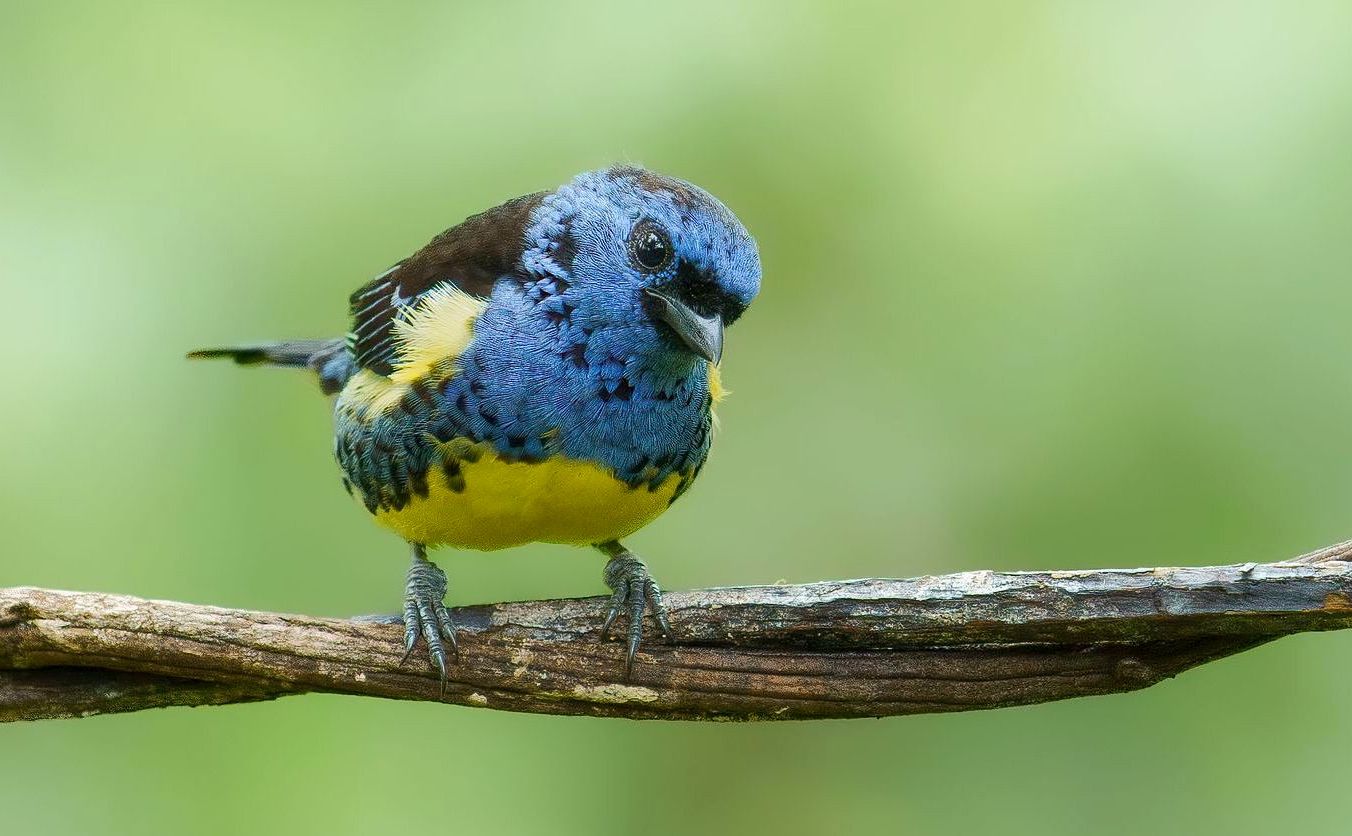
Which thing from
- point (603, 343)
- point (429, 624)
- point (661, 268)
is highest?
point (661, 268)

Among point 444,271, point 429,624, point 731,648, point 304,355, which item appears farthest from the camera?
point 304,355

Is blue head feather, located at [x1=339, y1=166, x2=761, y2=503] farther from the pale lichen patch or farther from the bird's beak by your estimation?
the pale lichen patch

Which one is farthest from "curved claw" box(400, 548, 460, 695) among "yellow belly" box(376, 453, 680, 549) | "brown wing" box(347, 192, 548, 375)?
"brown wing" box(347, 192, 548, 375)

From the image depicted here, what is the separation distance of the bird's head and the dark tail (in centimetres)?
122

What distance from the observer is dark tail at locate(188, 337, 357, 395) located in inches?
173

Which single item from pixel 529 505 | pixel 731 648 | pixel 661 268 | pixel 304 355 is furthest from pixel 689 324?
pixel 304 355

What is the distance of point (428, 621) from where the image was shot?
3209mm

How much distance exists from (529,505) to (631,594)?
1.15 ft

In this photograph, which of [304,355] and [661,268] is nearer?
[661,268]

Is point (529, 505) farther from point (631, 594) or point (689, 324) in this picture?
point (689, 324)

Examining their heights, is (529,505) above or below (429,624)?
above

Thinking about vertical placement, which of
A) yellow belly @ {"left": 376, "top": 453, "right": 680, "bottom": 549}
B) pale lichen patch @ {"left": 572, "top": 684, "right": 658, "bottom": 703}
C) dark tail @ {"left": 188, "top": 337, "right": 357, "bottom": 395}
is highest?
dark tail @ {"left": 188, "top": 337, "right": 357, "bottom": 395}

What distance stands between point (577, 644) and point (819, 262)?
6.80ft

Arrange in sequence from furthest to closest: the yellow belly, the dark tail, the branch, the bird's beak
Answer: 1. the dark tail
2. the yellow belly
3. the bird's beak
4. the branch
